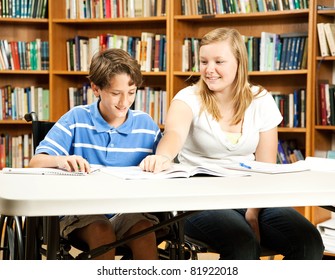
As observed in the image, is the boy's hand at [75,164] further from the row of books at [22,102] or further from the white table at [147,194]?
the row of books at [22,102]

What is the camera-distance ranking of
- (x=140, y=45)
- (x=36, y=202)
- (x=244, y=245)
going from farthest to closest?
(x=140, y=45) < (x=244, y=245) < (x=36, y=202)

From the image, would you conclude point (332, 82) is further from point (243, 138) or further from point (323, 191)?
point (323, 191)

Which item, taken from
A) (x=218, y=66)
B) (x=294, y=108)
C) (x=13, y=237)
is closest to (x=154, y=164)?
(x=218, y=66)

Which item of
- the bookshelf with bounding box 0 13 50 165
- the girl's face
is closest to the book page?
the girl's face

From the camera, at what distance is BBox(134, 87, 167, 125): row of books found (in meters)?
4.36

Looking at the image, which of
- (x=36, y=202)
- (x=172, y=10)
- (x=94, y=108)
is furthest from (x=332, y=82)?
(x=36, y=202)

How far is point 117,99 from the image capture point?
6.82 feet

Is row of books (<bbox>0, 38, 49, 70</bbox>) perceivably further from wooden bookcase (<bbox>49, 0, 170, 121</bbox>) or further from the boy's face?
the boy's face

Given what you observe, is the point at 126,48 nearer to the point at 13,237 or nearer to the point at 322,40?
the point at 322,40

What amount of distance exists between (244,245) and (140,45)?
2.75m

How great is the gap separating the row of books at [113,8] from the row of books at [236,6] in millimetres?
196

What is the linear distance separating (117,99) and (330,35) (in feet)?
6.89

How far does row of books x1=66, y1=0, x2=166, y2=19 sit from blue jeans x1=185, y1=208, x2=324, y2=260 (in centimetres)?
254

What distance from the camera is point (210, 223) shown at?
1922 millimetres
